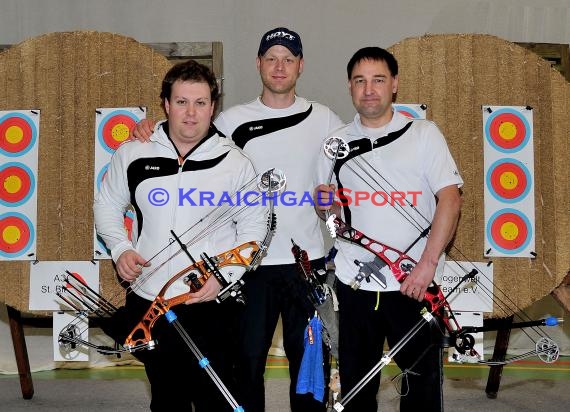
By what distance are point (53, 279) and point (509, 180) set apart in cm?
175

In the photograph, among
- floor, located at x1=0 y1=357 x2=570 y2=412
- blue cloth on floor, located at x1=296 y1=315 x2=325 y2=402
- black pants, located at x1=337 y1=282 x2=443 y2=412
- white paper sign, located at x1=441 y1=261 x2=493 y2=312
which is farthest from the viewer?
floor, located at x1=0 y1=357 x2=570 y2=412

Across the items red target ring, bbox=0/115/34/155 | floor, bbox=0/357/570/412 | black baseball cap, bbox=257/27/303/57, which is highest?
black baseball cap, bbox=257/27/303/57

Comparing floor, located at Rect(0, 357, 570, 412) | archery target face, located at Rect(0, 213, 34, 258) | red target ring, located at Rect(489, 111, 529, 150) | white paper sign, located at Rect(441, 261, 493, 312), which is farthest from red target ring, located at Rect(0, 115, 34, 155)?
red target ring, located at Rect(489, 111, 529, 150)

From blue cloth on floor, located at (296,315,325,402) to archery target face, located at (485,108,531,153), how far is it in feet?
3.73

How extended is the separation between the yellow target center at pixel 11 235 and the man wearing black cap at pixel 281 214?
1048 millimetres

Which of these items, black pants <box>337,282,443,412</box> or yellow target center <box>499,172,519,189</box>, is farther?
yellow target center <box>499,172,519,189</box>

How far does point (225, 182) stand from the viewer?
8.01 ft

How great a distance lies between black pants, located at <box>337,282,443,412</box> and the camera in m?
2.47

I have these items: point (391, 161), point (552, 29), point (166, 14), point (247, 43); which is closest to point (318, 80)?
point (247, 43)

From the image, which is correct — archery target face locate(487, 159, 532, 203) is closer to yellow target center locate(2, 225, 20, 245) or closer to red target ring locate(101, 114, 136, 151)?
red target ring locate(101, 114, 136, 151)

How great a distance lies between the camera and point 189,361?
7.96ft

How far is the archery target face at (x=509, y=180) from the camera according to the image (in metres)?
3.29

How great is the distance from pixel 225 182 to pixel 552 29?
263 cm

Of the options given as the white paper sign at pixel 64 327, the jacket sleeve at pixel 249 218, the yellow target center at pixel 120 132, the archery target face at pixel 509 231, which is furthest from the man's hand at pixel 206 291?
the archery target face at pixel 509 231
